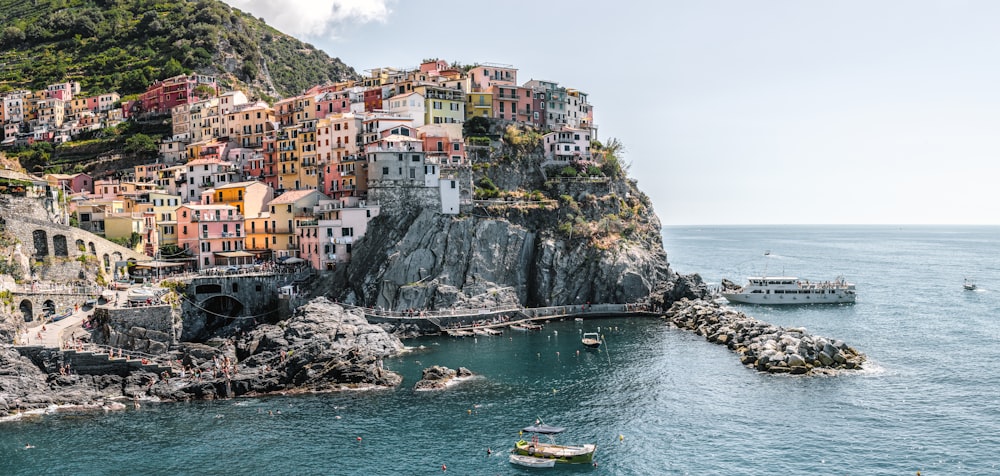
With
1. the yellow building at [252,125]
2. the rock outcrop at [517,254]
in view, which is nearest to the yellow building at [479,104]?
the rock outcrop at [517,254]

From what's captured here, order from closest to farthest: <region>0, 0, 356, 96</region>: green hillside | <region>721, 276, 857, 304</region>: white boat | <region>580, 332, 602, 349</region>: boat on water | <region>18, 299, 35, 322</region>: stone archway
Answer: <region>18, 299, 35, 322</region>: stone archway < <region>580, 332, 602, 349</region>: boat on water < <region>721, 276, 857, 304</region>: white boat < <region>0, 0, 356, 96</region>: green hillside

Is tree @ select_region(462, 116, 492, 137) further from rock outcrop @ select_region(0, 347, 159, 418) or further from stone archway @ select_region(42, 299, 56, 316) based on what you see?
rock outcrop @ select_region(0, 347, 159, 418)

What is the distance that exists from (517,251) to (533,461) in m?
50.7

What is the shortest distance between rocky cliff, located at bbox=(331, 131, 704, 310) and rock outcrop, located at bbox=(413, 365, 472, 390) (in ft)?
71.2

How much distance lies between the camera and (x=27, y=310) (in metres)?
68.6

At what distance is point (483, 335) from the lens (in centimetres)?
8381

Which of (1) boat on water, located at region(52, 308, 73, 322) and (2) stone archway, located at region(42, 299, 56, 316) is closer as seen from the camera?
(1) boat on water, located at region(52, 308, 73, 322)

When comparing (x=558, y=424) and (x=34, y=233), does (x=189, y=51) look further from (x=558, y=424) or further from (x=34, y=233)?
(x=558, y=424)

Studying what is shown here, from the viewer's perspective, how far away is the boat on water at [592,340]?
77.3 m

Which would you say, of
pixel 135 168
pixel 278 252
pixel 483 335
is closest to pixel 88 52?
pixel 135 168

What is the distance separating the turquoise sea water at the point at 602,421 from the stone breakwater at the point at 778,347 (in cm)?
172

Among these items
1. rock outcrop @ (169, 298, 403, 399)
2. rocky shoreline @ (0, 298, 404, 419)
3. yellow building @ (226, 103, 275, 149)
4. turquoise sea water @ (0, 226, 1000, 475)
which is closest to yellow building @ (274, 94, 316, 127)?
yellow building @ (226, 103, 275, 149)

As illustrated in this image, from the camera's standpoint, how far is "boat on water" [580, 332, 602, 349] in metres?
77.3

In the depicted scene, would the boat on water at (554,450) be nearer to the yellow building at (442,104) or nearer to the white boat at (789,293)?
the yellow building at (442,104)
